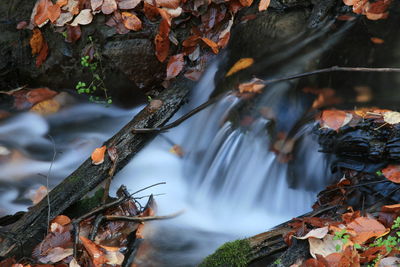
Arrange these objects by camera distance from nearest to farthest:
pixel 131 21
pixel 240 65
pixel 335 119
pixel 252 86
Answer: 1. pixel 335 119
2. pixel 252 86
3. pixel 240 65
4. pixel 131 21

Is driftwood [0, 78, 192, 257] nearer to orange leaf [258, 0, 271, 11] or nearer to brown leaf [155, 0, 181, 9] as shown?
brown leaf [155, 0, 181, 9]

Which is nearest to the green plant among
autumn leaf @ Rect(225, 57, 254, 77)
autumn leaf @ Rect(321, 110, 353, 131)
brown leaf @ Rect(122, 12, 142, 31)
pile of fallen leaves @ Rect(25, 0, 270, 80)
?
pile of fallen leaves @ Rect(25, 0, 270, 80)

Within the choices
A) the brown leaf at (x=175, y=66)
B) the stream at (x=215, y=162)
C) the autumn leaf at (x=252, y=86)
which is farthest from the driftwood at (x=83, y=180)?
the autumn leaf at (x=252, y=86)

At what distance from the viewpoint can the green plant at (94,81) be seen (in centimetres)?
466

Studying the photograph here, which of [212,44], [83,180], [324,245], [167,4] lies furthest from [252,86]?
[324,245]

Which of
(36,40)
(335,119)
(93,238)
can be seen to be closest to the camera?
(93,238)

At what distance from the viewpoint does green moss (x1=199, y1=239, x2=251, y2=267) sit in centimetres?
285

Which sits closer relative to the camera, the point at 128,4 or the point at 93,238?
the point at 93,238

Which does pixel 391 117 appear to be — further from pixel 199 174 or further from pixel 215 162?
pixel 199 174

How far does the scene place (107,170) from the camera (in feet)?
11.7

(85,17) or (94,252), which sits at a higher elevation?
(85,17)

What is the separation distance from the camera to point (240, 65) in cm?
441

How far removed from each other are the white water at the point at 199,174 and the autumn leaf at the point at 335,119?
0.19 meters

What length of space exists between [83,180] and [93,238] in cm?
54
